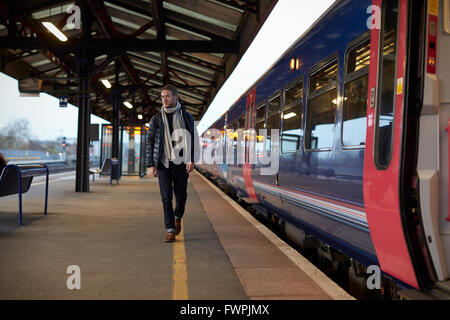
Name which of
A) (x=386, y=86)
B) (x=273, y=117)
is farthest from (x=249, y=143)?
(x=386, y=86)

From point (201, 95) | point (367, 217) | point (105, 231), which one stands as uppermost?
point (201, 95)

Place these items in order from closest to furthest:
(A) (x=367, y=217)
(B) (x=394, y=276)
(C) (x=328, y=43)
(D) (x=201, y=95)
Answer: (B) (x=394, y=276) → (A) (x=367, y=217) → (C) (x=328, y=43) → (D) (x=201, y=95)

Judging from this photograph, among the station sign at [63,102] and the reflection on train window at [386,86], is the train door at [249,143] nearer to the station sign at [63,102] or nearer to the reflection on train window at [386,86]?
the reflection on train window at [386,86]

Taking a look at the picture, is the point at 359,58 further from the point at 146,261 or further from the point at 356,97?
the point at 146,261

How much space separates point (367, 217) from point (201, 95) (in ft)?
Result: 73.7

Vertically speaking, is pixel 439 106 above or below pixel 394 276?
above

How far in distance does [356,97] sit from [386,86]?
0.65 m

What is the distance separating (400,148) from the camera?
9.71ft

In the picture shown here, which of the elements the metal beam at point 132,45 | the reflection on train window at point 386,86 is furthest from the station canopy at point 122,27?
the reflection on train window at point 386,86

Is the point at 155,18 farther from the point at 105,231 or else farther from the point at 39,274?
the point at 39,274

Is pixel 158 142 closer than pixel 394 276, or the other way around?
pixel 394 276

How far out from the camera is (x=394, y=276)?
314 cm

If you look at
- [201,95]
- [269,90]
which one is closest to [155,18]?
[269,90]

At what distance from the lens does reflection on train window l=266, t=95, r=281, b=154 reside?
707cm
